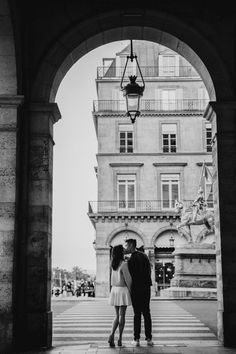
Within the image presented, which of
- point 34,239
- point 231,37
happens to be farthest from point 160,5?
point 34,239

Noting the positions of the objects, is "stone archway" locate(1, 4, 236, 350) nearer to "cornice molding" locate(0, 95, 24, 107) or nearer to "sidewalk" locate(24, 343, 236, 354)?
"cornice molding" locate(0, 95, 24, 107)

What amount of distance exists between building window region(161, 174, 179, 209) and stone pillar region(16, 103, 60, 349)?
3248 centimetres

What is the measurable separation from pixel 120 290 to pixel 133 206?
33067mm

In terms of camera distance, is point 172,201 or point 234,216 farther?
point 172,201

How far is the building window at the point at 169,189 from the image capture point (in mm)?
41844

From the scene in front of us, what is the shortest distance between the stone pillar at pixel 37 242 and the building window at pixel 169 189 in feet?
107

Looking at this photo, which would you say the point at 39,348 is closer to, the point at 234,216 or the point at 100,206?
the point at 234,216

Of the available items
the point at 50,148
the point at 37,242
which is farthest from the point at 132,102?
the point at 37,242

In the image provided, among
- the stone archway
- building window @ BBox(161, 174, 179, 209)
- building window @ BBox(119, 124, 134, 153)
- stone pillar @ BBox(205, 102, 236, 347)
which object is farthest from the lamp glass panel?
building window @ BBox(119, 124, 134, 153)

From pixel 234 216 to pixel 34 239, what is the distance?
10.5ft

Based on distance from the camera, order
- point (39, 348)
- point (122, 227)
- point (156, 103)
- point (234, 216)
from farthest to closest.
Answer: point (156, 103), point (122, 227), point (234, 216), point (39, 348)

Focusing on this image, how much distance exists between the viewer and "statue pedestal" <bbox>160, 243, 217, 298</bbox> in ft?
78.7

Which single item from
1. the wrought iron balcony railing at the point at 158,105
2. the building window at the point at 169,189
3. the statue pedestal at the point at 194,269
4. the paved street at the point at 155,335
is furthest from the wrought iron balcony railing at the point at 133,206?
the paved street at the point at 155,335

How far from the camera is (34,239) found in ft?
30.0
